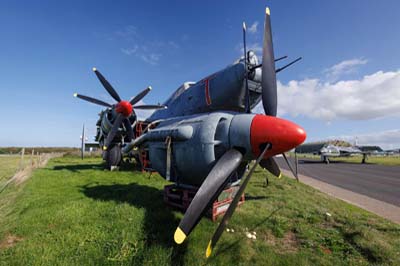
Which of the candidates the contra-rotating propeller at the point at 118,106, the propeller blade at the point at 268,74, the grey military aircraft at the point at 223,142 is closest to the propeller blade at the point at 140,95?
the contra-rotating propeller at the point at 118,106

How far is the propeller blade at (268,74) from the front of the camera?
4457 mm

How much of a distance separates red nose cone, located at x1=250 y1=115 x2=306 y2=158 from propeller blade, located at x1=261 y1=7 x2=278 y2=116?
53cm

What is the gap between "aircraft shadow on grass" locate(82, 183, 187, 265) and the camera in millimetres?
4090

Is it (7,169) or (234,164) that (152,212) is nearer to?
(234,164)

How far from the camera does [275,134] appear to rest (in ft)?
12.6

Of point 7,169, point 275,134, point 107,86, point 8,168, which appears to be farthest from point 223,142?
point 8,168

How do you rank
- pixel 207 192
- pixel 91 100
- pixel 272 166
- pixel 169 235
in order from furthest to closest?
pixel 91 100
pixel 272 166
pixel 169 235
pixel 207 192

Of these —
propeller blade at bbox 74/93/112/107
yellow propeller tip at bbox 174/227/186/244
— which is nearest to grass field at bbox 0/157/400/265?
yellow propeller tip at bbox 174/227/186/244

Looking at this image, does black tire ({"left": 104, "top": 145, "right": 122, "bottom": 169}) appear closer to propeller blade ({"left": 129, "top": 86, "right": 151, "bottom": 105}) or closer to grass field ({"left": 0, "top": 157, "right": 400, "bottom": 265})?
propeller blade ({"left": 129, "top": 86, "right": 151, "bottom": 105})

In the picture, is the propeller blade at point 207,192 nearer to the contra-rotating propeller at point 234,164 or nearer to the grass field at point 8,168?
the contra-rotating propeller at point 234,164

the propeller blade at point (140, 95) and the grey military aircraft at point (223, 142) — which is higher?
the propeller blade at point (140, 95)

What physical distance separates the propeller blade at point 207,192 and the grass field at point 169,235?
0.86m

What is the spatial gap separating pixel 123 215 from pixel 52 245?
70.3 inches

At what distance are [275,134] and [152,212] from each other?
4.35 m
